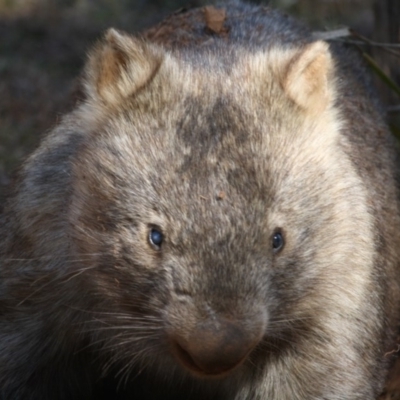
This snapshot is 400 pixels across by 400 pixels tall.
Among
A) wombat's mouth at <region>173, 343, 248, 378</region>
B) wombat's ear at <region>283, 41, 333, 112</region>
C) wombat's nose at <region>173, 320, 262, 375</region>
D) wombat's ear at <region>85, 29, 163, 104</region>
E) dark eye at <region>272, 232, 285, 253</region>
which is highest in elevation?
wombat's ear at <region>283, 41, 333, 112</region>

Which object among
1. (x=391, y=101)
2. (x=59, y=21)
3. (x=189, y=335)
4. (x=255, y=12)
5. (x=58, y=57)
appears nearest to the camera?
(x=189, y=335)

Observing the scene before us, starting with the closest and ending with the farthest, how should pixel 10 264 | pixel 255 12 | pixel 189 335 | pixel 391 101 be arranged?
pixel 189 335, pixel 10 264, pixel 255 12, pixel 391 101

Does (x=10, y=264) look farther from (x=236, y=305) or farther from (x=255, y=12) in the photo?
(x=255, y=12)

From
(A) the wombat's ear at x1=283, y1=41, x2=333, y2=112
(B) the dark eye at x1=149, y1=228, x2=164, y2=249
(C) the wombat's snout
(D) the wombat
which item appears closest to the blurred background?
(D) the wombat

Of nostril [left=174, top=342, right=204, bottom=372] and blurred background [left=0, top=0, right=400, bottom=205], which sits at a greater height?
blurred background [left=0, top=0, right=400, bottom=205]

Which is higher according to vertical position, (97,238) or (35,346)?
(97,238)

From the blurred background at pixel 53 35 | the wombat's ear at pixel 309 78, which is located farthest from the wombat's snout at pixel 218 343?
the blurred background at pixel 53 35

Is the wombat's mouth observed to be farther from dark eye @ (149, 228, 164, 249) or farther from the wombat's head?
dark eye @ (149, 228, 164, 249)

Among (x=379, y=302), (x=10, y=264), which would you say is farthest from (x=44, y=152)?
(x=379, y=302)
